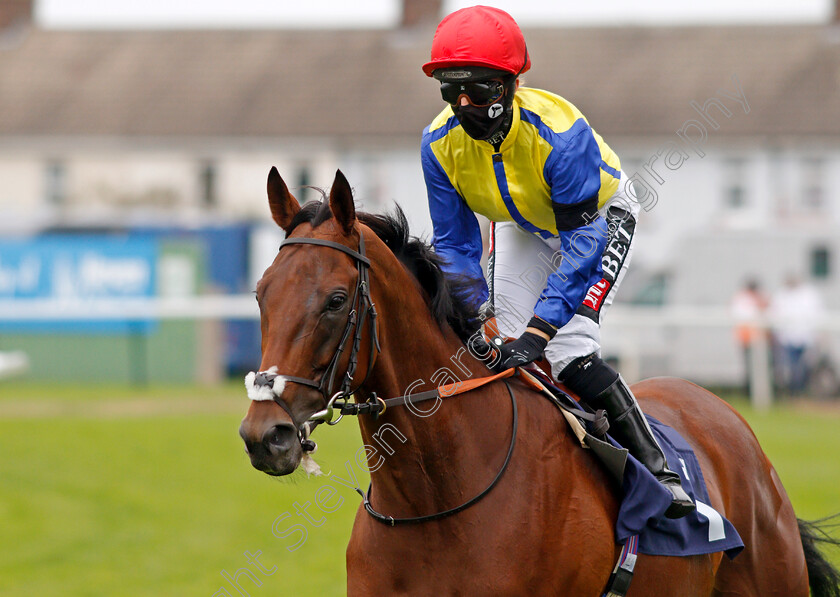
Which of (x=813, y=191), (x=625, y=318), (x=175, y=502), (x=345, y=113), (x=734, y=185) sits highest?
(x=345, y=113)

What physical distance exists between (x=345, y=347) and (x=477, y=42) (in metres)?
1.00

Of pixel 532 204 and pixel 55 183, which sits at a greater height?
pixel 532 204

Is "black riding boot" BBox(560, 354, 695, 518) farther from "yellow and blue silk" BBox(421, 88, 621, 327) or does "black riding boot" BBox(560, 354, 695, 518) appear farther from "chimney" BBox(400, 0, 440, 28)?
"chimney" BBox(400, 0, 440, 28)

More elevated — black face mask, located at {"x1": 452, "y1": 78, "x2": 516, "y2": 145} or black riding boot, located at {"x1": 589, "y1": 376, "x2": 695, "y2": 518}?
black face mask, located at {"x1": 452, "y1": 78, "x2": 516, "y2": 145}

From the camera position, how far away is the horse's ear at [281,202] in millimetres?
2945

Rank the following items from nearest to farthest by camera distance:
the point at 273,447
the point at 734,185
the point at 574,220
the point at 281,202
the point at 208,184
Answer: the point at 273,447
the point at 281,202
the point at 574,220
the point at 734,185
the point at 208,184

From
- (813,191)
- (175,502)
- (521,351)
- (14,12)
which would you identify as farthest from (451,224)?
(14,12)

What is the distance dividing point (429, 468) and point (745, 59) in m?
31.9

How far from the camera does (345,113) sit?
32562 mm

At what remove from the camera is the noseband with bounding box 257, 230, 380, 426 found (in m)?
2.61

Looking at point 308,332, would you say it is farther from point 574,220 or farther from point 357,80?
point 357,80

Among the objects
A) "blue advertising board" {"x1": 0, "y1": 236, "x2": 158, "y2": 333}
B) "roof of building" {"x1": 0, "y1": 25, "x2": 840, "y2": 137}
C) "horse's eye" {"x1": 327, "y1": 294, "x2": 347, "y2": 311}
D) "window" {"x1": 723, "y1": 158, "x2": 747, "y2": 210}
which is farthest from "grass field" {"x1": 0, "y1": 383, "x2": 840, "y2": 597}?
"roof of building" {"x1": 0, "y1": 25, "x2": 840, "y2": 137}

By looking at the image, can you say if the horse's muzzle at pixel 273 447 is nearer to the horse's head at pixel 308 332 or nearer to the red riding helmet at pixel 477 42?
the horse's head at pixel 308 332

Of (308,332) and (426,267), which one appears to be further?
(426,267)
